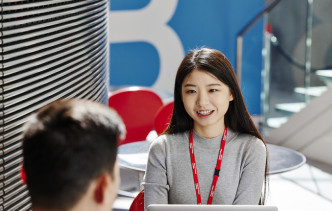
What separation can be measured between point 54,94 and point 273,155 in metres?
1.63

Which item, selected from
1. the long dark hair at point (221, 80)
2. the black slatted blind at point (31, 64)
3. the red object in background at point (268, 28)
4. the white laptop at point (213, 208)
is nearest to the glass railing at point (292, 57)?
the red object in background at point (268, 28)

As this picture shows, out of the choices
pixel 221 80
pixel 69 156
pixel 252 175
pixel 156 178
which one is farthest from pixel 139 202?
pixel 69 156

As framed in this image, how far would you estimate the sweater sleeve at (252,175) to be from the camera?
2.08m

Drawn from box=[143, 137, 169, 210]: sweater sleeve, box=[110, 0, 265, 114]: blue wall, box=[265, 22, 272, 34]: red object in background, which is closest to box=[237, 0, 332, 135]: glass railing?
box=[265, 22, 272, 34]: red object in background

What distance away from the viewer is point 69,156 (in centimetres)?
101

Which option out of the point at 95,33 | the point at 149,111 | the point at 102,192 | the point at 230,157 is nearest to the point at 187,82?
the point at 230,157

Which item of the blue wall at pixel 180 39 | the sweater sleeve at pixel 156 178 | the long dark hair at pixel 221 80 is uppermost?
the long dark hair at pixel 221 80

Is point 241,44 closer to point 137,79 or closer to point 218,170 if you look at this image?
point 137,79

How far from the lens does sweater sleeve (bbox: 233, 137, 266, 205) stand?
2076 mm

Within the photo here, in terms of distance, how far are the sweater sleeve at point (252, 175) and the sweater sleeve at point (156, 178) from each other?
0.27 m

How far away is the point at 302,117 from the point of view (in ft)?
20.8

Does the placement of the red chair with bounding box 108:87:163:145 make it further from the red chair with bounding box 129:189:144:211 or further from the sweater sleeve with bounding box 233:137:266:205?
the sweater sleeve with bounding box 233:137:266:205

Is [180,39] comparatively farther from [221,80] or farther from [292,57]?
[221,80]

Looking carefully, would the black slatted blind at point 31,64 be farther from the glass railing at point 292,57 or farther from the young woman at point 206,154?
the glass railing at point 292,57
